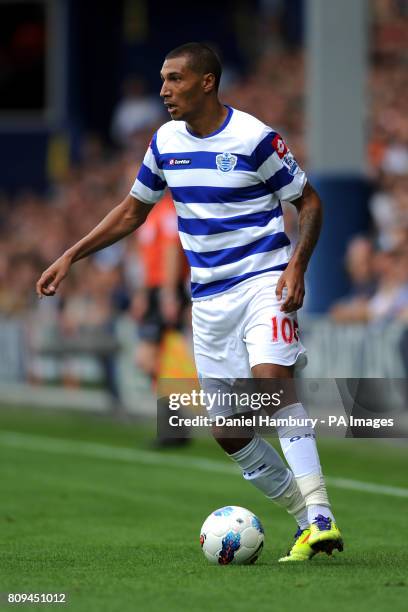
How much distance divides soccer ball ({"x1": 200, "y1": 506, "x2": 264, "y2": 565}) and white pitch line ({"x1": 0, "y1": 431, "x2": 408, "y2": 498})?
11.4 ft

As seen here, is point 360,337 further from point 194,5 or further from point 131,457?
point 194,5

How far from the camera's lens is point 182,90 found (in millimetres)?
6762

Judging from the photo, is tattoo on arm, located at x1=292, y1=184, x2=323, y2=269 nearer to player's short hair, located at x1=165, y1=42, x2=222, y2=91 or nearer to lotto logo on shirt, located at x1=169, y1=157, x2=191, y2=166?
lotto logo on shirt, located at x1=169, y1=157, x2=191, y2=166

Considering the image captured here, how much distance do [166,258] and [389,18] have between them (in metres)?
9.62

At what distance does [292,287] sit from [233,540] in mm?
1162

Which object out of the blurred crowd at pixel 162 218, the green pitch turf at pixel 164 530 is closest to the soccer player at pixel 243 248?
the green pitch turf at pixel 164 530

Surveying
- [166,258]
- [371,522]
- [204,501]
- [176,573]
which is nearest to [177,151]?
[176,573]

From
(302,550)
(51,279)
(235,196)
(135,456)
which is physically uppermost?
(235,196)

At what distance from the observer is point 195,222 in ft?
22.4

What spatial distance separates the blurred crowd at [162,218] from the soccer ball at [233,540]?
21.4 feet

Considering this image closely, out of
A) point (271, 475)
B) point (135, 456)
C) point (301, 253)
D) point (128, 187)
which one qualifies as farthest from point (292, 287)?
point (128, 187)

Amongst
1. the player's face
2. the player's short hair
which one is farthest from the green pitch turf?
the player's short hair

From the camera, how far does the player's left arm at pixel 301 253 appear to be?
659cm

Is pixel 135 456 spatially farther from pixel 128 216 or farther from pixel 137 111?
pixel 137 111
